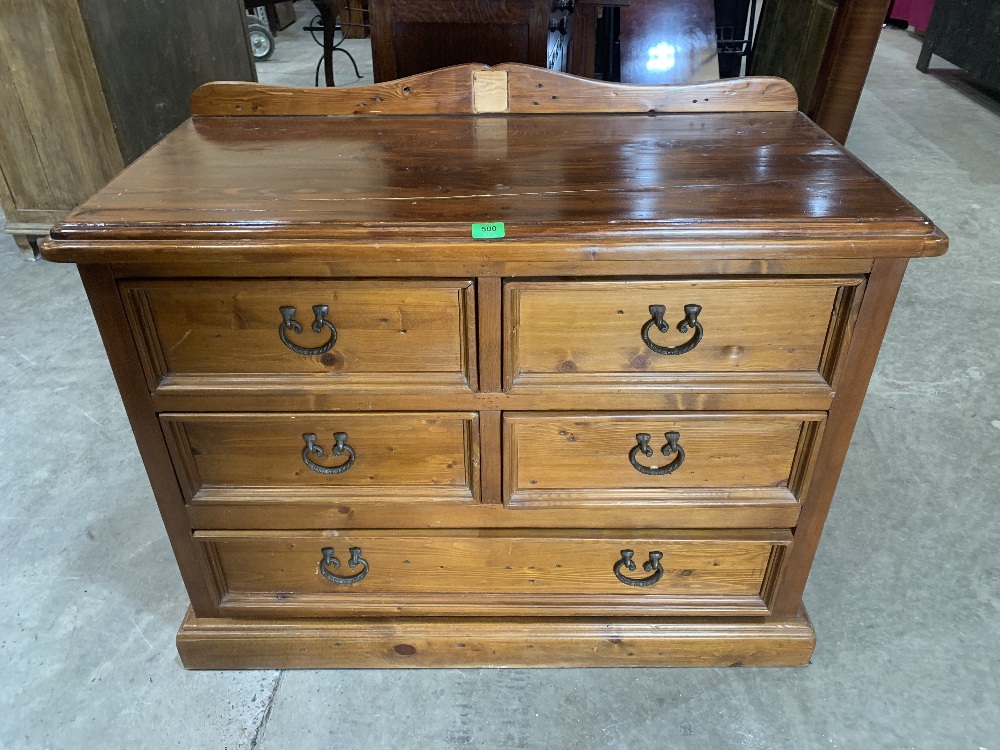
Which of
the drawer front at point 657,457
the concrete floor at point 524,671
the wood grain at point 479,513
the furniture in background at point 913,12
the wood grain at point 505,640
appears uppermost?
the drawer front at point 657,457

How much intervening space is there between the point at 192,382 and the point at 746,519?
0.91m

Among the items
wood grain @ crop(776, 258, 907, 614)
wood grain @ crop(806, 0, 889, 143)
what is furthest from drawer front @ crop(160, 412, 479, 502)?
wood grain @ crop(806, 0, 889, 143)

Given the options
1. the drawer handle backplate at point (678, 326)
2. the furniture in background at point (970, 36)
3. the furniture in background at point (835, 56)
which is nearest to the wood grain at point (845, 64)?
the furniture in background at point (835, 56)

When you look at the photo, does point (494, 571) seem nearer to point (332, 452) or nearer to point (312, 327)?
point (332, 452)

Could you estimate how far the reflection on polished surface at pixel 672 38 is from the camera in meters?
3.30

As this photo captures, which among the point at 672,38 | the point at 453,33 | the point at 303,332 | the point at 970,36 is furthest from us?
the point at 970,36

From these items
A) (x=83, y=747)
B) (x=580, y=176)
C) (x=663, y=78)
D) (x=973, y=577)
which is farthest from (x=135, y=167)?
(x=663, y=78)

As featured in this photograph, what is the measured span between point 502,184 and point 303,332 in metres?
0.36

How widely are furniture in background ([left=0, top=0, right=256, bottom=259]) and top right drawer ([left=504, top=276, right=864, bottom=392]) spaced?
6.60 ft

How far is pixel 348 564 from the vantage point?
1.33 metres

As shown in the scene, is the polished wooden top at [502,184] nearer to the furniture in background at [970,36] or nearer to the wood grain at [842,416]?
the wood grain at [842,416]

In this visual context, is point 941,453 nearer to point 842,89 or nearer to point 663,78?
point 842,89

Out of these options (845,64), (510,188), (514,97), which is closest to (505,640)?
(510,188)

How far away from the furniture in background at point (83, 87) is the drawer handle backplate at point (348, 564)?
181 centimetres
